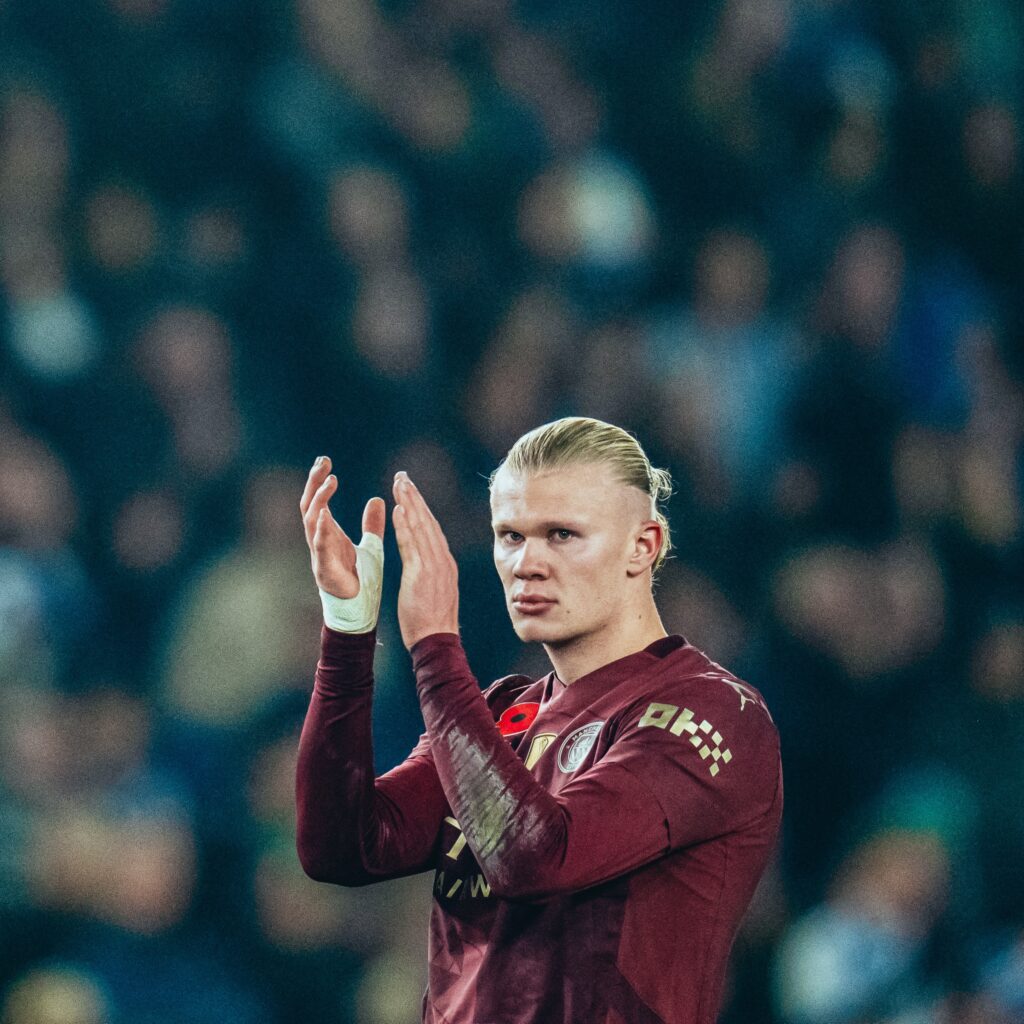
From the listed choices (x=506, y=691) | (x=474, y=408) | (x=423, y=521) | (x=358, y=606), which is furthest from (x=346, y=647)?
(x=474, y=408)

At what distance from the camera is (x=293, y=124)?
7.73ft

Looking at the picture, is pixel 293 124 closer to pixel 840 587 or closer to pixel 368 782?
pixel 840 587

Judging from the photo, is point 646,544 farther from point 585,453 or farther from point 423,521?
point 423,521

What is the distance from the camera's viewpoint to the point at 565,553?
4.06 feet

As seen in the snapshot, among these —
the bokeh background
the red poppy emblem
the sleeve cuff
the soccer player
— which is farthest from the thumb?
the bokeh background

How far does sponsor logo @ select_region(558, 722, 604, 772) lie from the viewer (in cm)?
118

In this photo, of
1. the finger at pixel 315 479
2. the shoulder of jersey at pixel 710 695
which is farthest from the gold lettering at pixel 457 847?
the finger at pixel 315 479

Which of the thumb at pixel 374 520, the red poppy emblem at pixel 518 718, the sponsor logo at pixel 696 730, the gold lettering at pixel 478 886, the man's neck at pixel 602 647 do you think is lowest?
the gold lettering at pixel 478 886

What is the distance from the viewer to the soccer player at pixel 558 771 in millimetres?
1060

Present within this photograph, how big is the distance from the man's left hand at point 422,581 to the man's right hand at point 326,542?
8 centimetres

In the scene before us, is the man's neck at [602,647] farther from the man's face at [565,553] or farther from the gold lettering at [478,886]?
the gold lettering at [478,886]

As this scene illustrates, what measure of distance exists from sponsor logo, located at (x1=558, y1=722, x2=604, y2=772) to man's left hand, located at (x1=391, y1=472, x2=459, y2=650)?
16 centimetres

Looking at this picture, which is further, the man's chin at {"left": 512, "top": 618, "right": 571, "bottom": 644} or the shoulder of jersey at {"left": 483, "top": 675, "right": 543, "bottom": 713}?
the shoulder of jersey at {"left": 483, "top": 675, "right": 543, "bottom": 713}

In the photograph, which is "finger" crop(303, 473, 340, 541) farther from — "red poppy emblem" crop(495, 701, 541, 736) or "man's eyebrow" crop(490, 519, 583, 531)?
"red poppy emblem" crop(495, 701, 541, 736)
